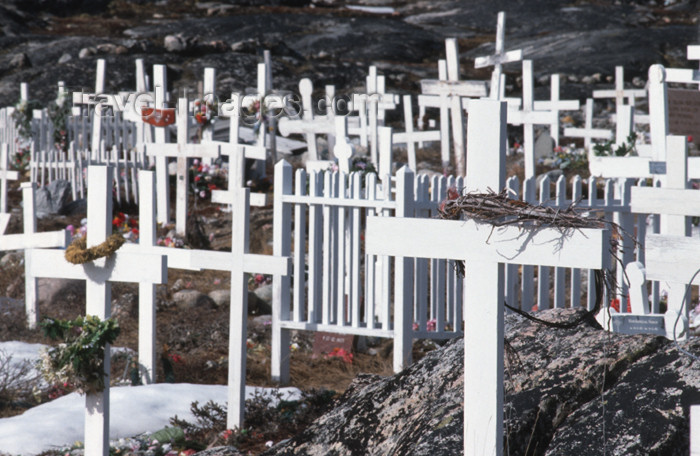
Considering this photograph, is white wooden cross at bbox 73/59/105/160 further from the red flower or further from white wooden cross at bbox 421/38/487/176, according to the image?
the red flower

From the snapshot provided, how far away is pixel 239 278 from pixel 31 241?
9.87 feet

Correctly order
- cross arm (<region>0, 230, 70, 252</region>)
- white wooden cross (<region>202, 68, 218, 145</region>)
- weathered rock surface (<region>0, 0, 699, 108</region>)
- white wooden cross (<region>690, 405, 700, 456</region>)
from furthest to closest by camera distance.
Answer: weathered rock surface (<region>0, 0, 699, 108</region>) < white wooden cross (<region>202, 68, 218, 145</region>) < cross arm (<region>0, 230, 70, 252</region>) < white wooden cross (<region>690, 405, 700, 456</region>)

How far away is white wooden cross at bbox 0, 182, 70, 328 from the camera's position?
6945 mm

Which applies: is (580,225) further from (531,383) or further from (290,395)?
(290,395)

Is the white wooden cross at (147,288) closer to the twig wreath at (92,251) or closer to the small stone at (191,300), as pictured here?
the twig wreath at (92,251)

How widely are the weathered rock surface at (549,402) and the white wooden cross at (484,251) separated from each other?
0.93 ft

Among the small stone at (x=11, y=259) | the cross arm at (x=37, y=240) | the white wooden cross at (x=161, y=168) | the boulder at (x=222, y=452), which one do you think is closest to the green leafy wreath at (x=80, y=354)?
the boulder at (x=222, y=452)

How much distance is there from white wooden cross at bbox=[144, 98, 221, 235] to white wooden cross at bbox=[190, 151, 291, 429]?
595 cm

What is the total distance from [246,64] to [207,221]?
11941 mm

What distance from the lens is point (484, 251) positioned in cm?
247

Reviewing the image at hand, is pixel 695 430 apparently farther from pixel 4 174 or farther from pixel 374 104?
pixel 4 174

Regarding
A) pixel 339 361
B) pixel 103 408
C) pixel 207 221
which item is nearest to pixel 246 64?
pixel 207 221

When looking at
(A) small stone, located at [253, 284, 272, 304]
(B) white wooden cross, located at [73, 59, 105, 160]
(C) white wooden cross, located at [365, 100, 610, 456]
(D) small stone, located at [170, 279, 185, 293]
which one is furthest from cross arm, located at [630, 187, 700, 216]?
(B) white wooden cross, located at [73, 59, 105, 160]

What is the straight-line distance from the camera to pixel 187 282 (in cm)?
956
